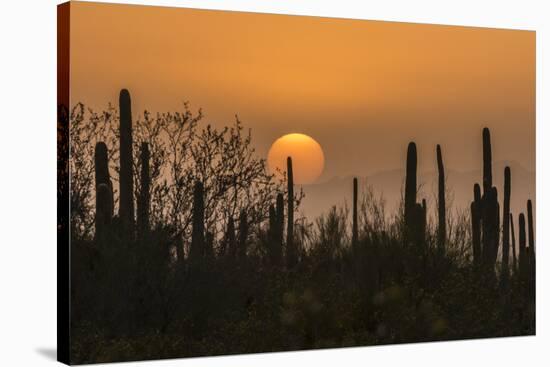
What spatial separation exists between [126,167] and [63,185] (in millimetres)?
597

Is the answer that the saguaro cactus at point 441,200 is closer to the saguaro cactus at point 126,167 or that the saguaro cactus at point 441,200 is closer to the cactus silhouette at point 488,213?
the cactus silhouette at point 488,213

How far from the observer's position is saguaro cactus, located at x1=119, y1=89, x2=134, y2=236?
1313cm

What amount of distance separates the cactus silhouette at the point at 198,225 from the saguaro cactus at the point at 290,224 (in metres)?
0.91

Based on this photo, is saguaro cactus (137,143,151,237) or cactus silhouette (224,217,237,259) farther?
cactus silhouette (224,217,237,259)

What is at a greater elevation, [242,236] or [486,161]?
[486,161]

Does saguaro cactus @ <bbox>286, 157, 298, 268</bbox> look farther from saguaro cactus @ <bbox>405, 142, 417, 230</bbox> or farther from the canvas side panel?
the canvas side panel

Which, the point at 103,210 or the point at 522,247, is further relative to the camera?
the point at 522,247

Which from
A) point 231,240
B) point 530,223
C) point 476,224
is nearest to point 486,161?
point 476,224

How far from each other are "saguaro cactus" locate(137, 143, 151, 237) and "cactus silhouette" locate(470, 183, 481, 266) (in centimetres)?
368

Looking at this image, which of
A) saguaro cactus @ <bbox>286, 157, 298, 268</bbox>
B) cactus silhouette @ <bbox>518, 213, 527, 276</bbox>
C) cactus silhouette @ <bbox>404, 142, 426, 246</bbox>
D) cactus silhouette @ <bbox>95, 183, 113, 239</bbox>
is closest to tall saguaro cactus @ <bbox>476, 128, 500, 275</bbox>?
cactus silhouette @ <bbox>518, 213, 527, 276</bbox>

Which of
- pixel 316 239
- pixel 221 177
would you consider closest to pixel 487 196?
pixel 316 239

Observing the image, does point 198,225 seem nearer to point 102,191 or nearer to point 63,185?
point 102,191

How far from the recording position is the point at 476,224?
15039 millimetres

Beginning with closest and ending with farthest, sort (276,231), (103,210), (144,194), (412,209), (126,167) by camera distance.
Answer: (103,210)
(126,167)
(144,194)
(276,231)
(412,209)
